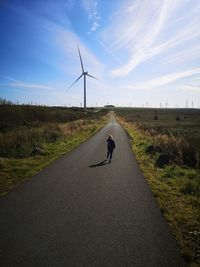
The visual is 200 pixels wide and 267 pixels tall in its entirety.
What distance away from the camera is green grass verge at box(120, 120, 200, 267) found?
16.8 ft

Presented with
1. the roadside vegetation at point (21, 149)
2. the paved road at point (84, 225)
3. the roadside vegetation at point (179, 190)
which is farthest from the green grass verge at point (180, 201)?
the roadside vegetation at point (21, 149)

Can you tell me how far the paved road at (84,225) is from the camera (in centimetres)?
448

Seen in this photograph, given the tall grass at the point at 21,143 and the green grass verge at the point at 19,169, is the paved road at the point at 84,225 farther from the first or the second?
the tall grass at the point at 21,143

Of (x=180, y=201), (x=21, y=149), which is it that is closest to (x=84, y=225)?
(x=180, y=201)

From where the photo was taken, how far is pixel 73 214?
21.4 feet

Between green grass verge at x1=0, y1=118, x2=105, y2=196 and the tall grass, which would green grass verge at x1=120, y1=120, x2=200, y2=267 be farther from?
the tall grass

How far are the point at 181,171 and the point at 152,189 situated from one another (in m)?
3.12

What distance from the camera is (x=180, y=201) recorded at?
25.5ft

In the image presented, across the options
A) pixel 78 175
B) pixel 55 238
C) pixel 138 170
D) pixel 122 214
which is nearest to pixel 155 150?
pixel 138 170

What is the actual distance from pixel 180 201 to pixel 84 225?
11.7 feet

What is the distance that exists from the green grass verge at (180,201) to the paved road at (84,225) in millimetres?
256

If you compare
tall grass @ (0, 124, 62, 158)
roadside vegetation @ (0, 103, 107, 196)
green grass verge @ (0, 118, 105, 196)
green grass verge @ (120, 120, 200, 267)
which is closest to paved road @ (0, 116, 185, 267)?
green grass verge @ (120, 120, 200, 267)

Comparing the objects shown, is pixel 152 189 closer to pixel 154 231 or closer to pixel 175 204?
pixel 175 204

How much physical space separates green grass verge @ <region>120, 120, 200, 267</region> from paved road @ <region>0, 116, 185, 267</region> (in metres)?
0.26
